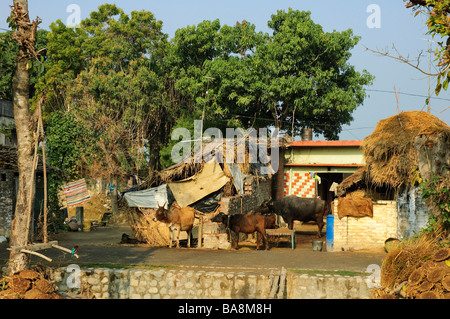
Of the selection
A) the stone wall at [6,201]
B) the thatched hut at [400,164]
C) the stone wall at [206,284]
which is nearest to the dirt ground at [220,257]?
the stone wall at [206,284]

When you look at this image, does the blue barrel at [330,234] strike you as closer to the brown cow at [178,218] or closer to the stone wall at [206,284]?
the brown cow at [178,218]

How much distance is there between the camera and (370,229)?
15172 mm

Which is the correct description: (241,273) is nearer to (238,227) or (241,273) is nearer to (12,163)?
(238,227)

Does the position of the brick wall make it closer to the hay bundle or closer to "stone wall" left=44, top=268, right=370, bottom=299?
the hay bundle

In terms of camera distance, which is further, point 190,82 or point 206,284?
point 190,82

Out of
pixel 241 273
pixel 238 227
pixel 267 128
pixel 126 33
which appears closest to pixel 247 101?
pixel 267 128

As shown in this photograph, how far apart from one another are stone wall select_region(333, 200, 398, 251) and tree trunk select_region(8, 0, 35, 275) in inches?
373

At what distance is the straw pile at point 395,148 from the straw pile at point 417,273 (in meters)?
4.30

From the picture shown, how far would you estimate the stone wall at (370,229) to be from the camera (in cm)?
1507

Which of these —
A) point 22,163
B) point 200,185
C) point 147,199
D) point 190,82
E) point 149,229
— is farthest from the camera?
point 190,82

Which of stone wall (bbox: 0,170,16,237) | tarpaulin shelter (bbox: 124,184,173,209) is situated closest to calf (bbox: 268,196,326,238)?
tarpaulin shelter (bbox: 124,184,173,209)

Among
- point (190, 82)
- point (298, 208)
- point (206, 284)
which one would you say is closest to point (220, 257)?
point (206, 284)

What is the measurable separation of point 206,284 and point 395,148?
23.2ft

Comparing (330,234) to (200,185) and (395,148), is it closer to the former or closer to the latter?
(395,148)
